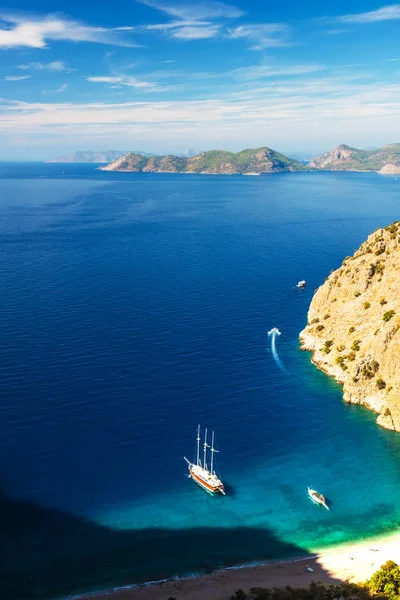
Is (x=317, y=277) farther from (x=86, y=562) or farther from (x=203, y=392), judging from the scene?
(x=86, y=562)

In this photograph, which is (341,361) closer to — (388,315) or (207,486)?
(388,315)

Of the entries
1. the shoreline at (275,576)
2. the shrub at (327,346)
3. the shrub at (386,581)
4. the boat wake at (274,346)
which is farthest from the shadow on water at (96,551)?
the shrub at (327,346)

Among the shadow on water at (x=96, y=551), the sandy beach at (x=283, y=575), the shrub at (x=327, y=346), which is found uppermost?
the shrub at (x=327, y=346)

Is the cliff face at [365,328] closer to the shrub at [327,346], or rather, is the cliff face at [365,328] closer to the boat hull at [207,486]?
the shrub at [327,346]

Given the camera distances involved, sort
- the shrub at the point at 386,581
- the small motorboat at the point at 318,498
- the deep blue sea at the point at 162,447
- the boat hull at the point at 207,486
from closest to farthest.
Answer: the shrub at the point at 386,581
the deep blue sea at the point at 162,447
the small motorboat at the point at 318,498
the boat hull at the point at 207,486

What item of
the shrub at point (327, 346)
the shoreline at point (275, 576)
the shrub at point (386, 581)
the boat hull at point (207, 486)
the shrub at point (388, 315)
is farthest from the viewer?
the shrub at point (327, 346)

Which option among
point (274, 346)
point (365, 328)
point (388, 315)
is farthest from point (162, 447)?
point (388, 315)

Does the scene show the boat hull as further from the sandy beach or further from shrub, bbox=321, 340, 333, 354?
shrub, bbox=321, 340, 333, 354
